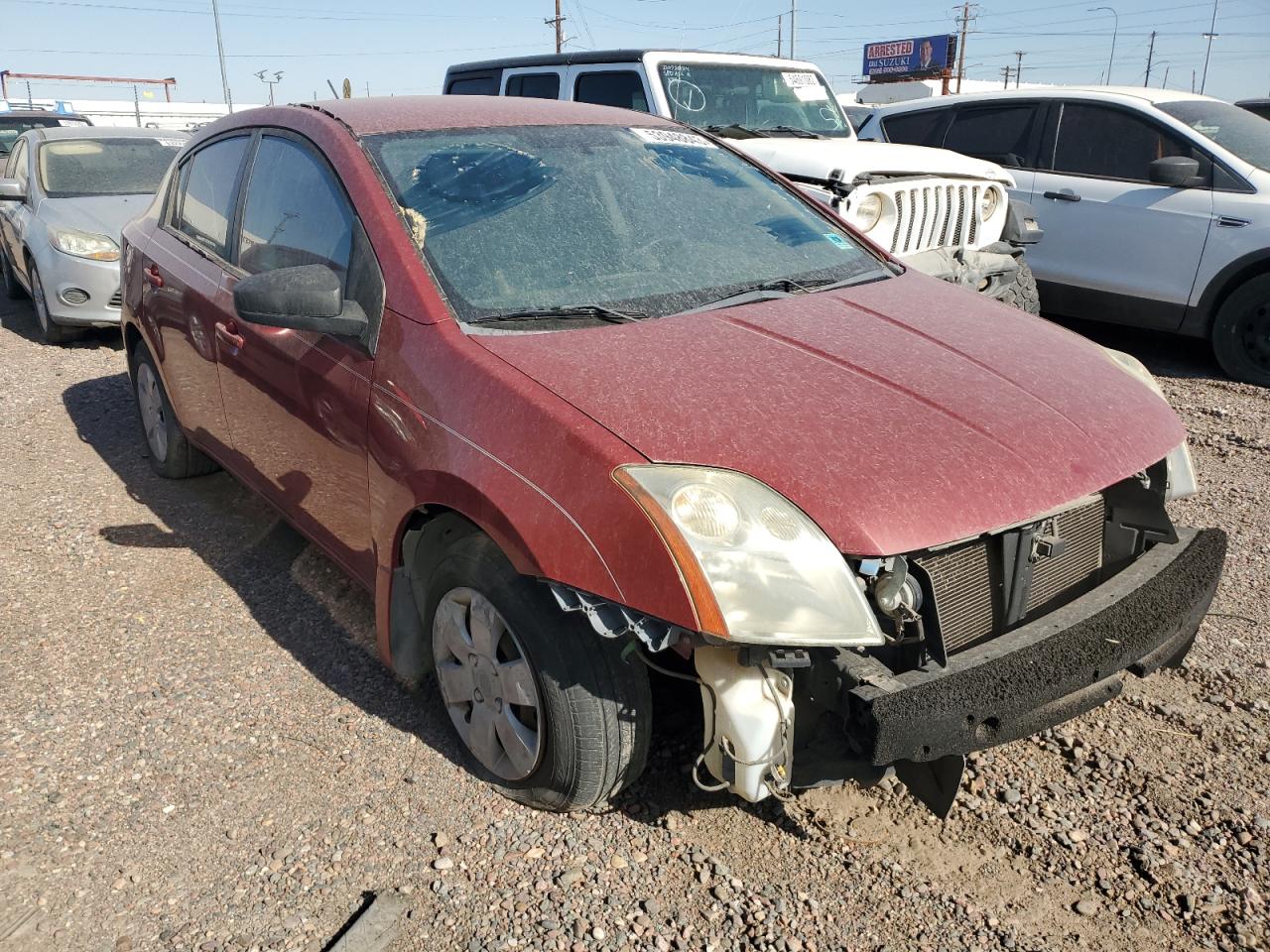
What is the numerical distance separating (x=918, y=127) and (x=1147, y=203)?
2061 millimetres

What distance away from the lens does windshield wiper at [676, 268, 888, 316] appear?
292 cm

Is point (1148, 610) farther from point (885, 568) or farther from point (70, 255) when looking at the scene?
point (70, 255)

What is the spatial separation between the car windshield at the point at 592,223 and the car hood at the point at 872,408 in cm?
22

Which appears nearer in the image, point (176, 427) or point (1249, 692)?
point (1249, 692)

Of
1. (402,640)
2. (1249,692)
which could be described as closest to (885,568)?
(402,640)

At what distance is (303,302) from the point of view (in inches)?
106

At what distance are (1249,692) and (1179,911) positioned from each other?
1.05 meters

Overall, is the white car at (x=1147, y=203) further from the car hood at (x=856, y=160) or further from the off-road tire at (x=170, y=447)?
the off-road tire at (x=170, y=447)

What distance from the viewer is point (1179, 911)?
7.44ft

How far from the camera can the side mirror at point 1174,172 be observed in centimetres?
634

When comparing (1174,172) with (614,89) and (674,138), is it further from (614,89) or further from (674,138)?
(674,138)

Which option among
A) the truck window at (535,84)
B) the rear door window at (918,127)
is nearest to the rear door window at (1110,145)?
the rear door window at (918,127)

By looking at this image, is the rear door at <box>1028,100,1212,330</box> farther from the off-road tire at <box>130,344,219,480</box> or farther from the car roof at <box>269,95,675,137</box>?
the off-road tire at <box>130,344,219,480</box>

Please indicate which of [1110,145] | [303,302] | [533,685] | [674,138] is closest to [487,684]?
[533,685]
